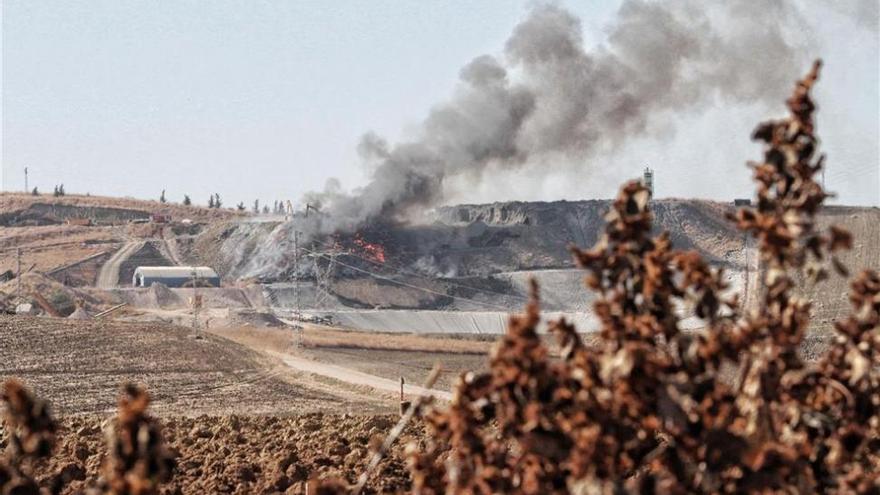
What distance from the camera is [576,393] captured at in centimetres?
688

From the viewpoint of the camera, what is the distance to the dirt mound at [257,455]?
58.5ft

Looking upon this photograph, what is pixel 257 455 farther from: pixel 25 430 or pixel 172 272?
pixel 172 272

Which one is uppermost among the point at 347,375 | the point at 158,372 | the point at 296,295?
the point at 296,295

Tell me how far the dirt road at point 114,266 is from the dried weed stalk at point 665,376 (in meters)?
88.9

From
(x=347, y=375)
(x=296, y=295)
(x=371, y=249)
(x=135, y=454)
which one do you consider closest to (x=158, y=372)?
(x=347, y=375)

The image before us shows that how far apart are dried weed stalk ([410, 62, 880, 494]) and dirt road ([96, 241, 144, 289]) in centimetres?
8888

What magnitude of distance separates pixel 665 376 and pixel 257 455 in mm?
14054

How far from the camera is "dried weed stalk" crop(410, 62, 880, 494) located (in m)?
6.60

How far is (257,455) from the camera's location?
20250 millimetres

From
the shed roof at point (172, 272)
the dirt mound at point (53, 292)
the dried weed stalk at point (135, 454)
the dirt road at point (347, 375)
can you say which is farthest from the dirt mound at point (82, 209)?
the dried weed stalk at point (135, 454)

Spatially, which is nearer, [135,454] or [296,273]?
[135,454]

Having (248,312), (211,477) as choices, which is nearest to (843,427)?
(211,477)

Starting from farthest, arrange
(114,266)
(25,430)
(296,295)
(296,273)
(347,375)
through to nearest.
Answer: (114,266), (296,273), (296,295), (347,375), (25,430)

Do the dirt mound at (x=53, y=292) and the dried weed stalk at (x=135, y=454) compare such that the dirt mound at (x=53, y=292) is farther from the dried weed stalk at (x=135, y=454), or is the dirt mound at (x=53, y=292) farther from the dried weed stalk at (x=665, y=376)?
the dried weed stalk at (x=135, y=454)
